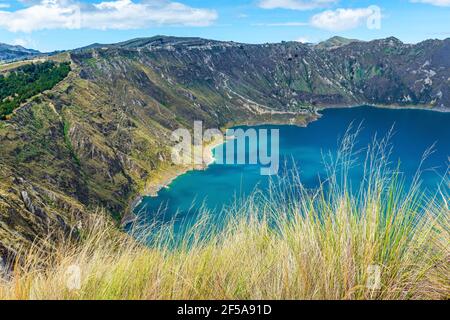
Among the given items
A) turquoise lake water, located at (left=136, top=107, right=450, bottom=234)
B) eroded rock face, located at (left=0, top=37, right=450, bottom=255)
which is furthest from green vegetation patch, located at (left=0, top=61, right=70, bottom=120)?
turquoise lake water, located at (left=136, top=107, right=450, bottom=234)

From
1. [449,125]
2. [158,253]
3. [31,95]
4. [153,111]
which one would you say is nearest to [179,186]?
[31,95]

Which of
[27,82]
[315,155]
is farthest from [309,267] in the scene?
[27,82]

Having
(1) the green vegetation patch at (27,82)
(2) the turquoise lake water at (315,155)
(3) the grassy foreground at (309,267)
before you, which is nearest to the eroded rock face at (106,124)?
(1) the green vegetation patch at (27,82)

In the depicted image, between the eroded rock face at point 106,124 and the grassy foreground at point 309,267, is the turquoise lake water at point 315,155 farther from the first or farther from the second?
the grassy foreground at point 309,267

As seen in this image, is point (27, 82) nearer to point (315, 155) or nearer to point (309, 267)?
point (315, 155)

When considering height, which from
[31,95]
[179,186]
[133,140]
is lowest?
[179,186]

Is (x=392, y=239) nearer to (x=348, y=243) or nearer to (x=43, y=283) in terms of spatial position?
(x=348, y=243)
